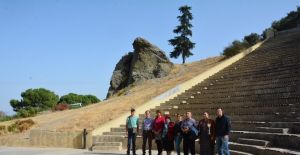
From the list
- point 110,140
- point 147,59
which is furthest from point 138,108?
point 147,59

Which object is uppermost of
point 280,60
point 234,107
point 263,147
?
point 280,60

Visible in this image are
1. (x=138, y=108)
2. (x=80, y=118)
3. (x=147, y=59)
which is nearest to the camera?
(x=138, y=108)

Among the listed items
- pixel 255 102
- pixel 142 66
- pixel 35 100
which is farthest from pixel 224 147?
pixel 35 100

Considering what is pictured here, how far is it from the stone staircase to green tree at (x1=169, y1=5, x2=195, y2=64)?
2299 cm

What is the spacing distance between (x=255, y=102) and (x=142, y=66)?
69.3 feet

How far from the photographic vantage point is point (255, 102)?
695 inches

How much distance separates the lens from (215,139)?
1307 cm

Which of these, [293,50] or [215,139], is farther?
[293,50]

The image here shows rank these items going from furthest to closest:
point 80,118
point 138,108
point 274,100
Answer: point 80,118 → point 138,108 → point 274,100

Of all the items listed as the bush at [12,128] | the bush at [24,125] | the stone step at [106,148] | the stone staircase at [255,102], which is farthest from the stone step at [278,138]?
the bush at [12,128]

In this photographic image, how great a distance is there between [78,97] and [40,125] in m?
52.8

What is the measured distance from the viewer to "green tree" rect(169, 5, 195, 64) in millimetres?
53000

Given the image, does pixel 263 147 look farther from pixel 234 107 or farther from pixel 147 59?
pixel 147 59

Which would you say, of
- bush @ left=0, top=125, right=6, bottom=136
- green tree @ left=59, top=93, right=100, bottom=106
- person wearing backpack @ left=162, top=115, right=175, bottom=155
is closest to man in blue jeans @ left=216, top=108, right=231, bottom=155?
person wearing backpack @ left=162, top=115, right=175, bottom=155
